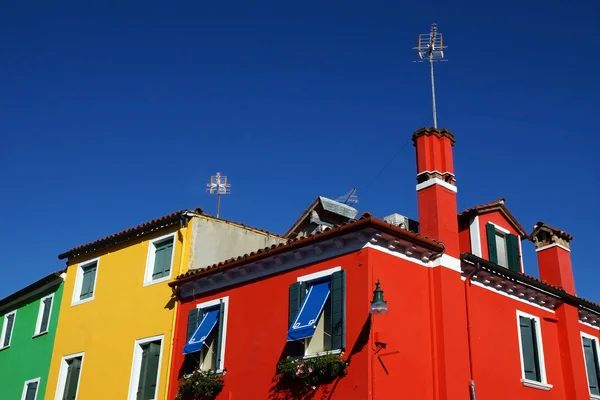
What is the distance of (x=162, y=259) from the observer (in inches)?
784

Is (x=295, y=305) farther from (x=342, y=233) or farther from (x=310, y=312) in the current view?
(x=342, y=233)

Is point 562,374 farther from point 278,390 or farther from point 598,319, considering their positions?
point 278,390

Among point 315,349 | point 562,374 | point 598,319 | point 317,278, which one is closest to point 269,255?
point 317,278

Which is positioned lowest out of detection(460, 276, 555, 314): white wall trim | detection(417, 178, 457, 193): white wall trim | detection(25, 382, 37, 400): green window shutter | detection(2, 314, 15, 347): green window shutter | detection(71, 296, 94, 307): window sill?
detection(25, 382, 37, 400): green window shutter

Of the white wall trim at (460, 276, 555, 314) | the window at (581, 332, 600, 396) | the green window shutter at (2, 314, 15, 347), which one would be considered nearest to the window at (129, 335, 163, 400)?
the white wall trim at (460, 276, 555, 314)

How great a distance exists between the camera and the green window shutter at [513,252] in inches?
766

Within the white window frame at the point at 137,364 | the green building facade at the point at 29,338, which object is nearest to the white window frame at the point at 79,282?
the green building facade at the point at 29,338

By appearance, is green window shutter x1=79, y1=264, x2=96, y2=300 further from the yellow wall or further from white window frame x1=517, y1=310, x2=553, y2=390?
white window frame x1=517, y1=310, x2=553, y2=390

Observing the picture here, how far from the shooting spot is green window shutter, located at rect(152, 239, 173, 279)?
1962cm

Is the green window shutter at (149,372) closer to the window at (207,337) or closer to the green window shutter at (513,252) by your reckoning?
the window at (207,337)

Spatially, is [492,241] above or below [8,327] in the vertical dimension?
above

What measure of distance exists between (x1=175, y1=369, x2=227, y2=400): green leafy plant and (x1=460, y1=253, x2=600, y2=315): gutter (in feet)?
20.4

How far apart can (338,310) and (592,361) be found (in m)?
8.66

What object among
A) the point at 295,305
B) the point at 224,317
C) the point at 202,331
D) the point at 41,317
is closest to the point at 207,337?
the point at 202,331
